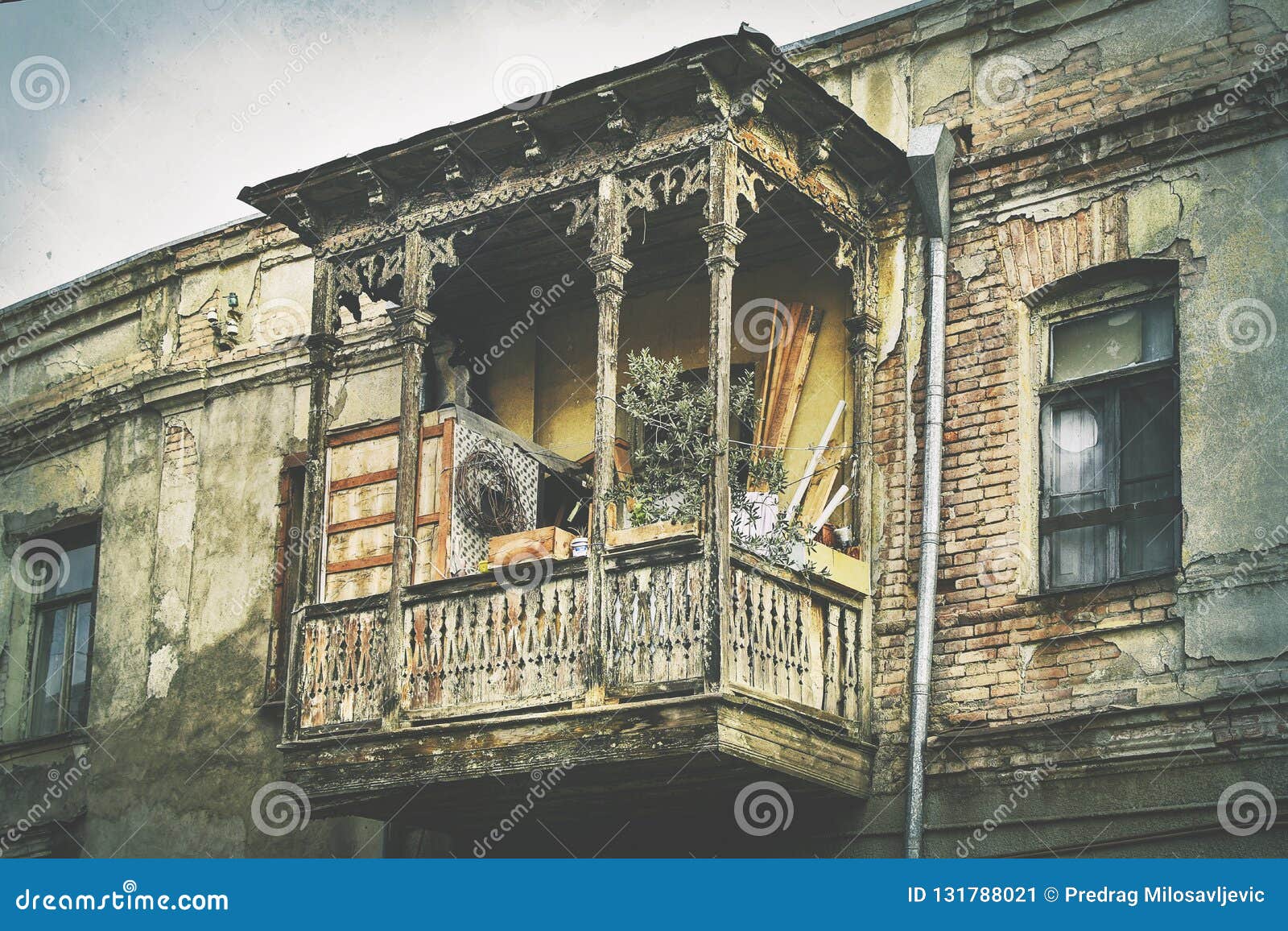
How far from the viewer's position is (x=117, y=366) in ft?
51.9

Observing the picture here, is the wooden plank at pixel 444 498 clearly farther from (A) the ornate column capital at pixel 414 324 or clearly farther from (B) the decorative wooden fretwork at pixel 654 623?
(B) the decorative wooden fretwork at pixel 654 623

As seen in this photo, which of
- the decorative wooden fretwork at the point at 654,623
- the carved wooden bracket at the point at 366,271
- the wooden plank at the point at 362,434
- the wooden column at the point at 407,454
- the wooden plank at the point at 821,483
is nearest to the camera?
the decorative wooden fretwork at the point at 654,623

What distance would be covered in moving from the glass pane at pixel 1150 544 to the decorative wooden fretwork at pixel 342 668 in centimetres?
455

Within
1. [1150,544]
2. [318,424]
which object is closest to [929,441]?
[1150,544]

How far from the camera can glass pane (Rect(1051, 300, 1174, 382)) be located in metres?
10.6

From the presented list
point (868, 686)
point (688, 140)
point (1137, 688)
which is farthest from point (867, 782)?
point (688, 140)

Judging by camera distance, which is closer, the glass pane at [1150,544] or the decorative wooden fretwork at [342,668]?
the glass pane at [1150,544]

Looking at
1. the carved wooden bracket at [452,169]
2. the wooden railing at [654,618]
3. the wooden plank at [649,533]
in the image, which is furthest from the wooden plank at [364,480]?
the wooden railing at [654,618]

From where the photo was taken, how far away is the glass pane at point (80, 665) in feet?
49.4

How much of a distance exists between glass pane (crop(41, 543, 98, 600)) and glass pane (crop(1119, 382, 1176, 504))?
912cm

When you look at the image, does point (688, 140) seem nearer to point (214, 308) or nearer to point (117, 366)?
point (214, 308)

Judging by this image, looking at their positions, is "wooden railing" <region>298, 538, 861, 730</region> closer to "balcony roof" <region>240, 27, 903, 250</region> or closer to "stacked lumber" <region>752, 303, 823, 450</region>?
"stacked lumber" <region>752, 303, 823, 450</region>

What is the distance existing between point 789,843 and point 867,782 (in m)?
0.62

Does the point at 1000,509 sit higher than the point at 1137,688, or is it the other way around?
the point at 1000,509
